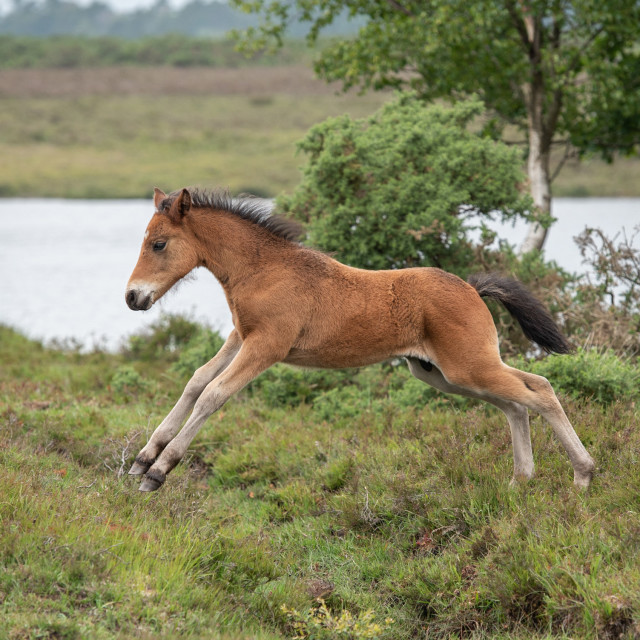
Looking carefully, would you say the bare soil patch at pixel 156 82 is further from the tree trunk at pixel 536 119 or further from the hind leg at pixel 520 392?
the hind leg at pixel 520 392

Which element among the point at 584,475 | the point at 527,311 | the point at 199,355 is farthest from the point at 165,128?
the point at 584,475

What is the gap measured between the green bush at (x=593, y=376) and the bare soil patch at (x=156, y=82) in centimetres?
6992

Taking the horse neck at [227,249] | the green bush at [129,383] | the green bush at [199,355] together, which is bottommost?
the green bush at [129,383]

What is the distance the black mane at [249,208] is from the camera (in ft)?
20.8

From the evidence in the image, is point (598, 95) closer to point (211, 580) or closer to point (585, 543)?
point (585, 543)

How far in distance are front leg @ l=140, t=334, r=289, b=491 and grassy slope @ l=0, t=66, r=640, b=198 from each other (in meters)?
36.8

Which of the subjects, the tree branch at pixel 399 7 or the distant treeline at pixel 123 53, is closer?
the tree branch at pixel 399 7

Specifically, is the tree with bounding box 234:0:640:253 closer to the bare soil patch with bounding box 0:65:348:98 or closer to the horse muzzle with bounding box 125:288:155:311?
the horse muzzle with bounding box 125:288:155:311

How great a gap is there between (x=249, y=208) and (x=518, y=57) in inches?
402

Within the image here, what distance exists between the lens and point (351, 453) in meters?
7.77

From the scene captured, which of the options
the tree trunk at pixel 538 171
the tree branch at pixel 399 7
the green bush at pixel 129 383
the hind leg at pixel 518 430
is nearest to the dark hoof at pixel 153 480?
the hind leg at pixel 518 430

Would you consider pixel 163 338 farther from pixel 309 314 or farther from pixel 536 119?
pixel 309 314

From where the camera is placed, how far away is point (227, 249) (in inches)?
246

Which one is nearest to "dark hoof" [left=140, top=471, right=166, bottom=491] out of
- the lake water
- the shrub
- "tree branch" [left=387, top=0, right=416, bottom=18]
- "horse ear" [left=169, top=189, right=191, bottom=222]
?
the lake water
